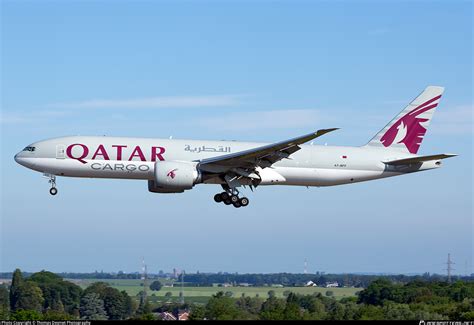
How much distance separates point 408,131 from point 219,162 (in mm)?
13776

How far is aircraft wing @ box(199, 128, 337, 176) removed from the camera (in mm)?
61125

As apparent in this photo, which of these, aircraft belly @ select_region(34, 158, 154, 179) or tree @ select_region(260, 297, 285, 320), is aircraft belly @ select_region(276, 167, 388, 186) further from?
aircraft belly @ select_region(34, 158, 154, 179)

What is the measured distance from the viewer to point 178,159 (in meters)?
62.6

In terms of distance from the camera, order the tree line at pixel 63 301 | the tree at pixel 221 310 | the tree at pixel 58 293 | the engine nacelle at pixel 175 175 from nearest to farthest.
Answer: the tree at pixel 221 310, the engine nacelle at pixel 175 175, the tree line at pixel 63 301, the tree at pixel 58 293

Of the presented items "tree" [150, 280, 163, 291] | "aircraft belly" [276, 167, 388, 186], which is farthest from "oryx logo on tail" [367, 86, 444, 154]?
"tree" [150, 280, 163, 291]

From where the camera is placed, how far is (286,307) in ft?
201

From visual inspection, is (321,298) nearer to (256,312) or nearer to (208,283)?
(256,312)

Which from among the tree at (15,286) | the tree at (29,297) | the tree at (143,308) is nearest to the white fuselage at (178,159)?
the tree at (143,308)

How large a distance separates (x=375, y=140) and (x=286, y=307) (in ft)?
43.0

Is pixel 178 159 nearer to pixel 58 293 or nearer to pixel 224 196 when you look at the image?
pixel 224 196

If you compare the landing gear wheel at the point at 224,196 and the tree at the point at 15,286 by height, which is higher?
the landing gear wheel at the point at 224,196

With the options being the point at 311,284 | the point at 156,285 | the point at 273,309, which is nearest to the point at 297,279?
the point at 311,284

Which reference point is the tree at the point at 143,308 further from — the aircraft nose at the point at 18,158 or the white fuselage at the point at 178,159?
the aircraft nose at the point at 18,158

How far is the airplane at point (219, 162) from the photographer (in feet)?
202
